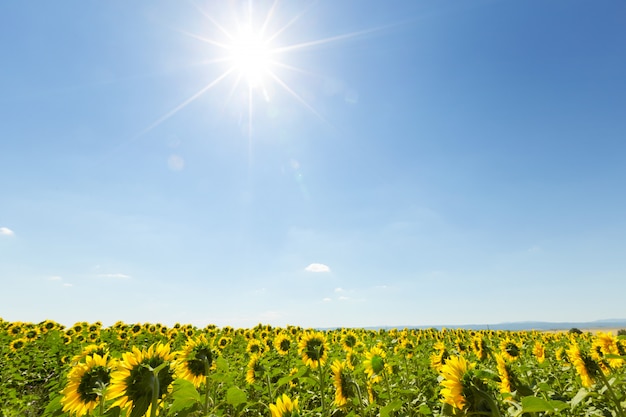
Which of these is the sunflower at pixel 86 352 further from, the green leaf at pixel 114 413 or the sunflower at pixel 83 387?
the green leaf at pixel 114 413

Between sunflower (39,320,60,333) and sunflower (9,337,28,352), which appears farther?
sunflower (39,320,60,333)

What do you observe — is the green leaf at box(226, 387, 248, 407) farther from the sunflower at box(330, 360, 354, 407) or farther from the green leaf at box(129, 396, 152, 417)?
the sunflower at box(330, 360, 354, 407)

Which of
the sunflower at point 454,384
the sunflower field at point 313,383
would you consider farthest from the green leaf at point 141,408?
the sunflower at point 454,384

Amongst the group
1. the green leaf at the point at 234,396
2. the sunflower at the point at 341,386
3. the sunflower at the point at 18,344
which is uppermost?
the sunflower at the point at 18,344

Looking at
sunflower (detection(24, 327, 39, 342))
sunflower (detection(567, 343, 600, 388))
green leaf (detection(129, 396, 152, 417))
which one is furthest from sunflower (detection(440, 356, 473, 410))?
sunflower (detection(24, 327, 39, 342))

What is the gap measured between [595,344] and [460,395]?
5793 millimetres

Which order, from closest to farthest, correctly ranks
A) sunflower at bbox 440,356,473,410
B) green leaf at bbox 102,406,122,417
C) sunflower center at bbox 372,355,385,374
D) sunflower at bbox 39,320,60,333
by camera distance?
green leaf at bbox 102,406,122,417, sunflower at bbox 440,356,473,410, sunflower center at bbox 372,355,385,374, sunflower at bbox 39,320,60,333

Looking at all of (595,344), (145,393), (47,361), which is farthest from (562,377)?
(47,361)

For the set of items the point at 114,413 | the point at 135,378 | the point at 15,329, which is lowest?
the point at 114,413

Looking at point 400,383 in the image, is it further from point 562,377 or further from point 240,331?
point 240,331

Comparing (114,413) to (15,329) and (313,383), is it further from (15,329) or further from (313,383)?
(15,329)

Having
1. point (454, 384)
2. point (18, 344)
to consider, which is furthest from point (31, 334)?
point (454, 384)

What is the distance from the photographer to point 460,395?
2074mm

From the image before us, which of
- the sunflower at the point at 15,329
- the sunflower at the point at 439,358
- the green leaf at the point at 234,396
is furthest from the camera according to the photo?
the sunflower at the point at 15,329
